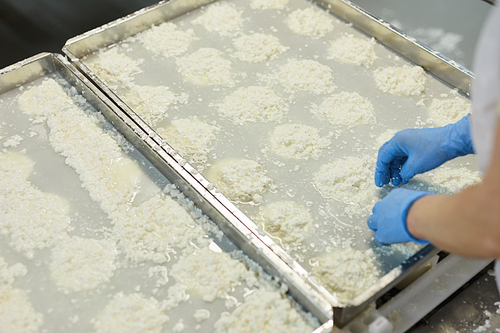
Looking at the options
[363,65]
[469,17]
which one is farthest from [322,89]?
[469,17]

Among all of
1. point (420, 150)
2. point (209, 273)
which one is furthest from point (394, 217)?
point (209, 273)

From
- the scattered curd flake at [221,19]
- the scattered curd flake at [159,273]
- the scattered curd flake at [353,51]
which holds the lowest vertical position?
the scattered curd flake at [159,273]

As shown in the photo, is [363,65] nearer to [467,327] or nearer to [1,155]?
[467,327]

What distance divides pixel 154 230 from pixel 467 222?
1040mm

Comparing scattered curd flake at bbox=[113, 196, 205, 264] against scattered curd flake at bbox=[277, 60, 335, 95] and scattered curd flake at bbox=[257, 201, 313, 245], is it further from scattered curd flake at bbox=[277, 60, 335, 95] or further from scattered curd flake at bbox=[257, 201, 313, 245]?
scattered curd flake at bbox=[277, 60, 335, 95]

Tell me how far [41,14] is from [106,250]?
1956 mm

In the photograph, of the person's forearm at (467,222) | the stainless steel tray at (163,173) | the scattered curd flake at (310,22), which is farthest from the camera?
the scattered curd flake at (310,22)

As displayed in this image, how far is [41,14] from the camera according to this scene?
2.79m

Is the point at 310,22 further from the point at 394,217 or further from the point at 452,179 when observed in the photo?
the point at 394,217

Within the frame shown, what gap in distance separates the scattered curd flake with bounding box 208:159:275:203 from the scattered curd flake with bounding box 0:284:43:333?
0.75 metres

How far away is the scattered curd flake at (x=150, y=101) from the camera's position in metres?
2.00

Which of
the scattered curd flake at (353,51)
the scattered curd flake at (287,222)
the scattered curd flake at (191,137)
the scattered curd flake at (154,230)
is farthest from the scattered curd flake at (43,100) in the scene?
the scattered curd flake at (353,51)

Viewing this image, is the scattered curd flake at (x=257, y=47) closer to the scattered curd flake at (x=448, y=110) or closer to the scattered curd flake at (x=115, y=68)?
the scattered curd flake at (x=115, y=68)

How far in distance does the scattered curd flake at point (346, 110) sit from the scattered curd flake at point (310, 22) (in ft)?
1.70
